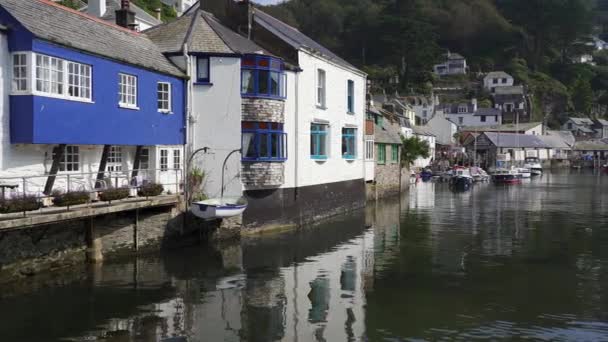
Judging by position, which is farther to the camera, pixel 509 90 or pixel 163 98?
pixel 509 90

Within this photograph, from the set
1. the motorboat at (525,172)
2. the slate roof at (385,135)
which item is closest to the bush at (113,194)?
the slate roof at (385,135)

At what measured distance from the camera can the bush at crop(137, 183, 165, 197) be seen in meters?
21.8

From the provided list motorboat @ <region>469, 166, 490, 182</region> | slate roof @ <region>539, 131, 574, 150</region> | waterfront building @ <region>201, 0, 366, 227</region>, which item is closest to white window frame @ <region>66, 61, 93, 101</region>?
waterfront building @ <region>201, 0, 366, 227</region>

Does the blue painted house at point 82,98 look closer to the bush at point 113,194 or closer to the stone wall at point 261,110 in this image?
the bush at point 113,194

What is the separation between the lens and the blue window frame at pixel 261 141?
25.9 m

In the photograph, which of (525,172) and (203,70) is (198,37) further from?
(525,172)

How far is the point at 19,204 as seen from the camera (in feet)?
51.8

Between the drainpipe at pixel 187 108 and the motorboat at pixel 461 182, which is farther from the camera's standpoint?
the motorboat at pixel 461 182

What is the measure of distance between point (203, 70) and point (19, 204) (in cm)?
1142

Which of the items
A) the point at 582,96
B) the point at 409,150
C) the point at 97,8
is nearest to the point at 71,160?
the point at 97,8

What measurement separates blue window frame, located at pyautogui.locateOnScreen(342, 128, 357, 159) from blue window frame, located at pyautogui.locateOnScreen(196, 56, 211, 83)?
1171cm

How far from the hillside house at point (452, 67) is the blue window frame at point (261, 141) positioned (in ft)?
373

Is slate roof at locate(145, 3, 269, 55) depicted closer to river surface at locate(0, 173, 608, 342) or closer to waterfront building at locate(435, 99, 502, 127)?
river surface at locate(0, 173, 608, 342)

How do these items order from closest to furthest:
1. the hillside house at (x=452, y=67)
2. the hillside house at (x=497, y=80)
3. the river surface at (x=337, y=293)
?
1. the river surface at (x=337, y=293)
2. the hillside house at (x=497, y=80)
3. the hillside house at (x=452, y=67)
